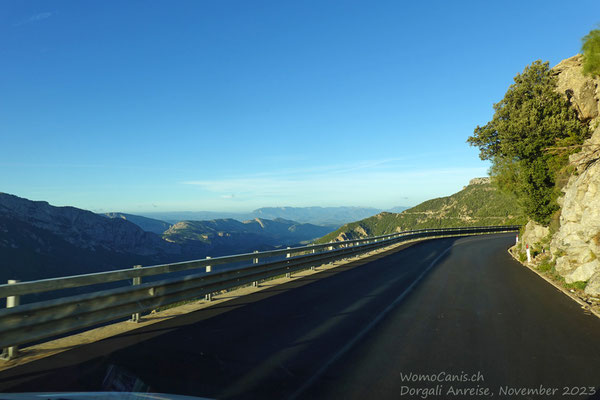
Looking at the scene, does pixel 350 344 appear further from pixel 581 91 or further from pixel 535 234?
pixel 581 91

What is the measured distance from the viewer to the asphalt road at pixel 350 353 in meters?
4.12

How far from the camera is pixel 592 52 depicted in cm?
1716

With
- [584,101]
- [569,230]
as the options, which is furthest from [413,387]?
[584,101]

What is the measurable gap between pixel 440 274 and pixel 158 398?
12.9 metres

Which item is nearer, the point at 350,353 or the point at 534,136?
the point at 350,353

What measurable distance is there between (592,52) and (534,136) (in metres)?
5.02

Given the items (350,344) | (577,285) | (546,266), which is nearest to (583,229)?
(577,285)

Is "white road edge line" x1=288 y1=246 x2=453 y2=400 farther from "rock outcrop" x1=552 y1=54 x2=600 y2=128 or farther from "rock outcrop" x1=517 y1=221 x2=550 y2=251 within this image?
"rock outcrop" x1=552 y1=54 x2=600 y2=128

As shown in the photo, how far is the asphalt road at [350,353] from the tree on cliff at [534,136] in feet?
39.2

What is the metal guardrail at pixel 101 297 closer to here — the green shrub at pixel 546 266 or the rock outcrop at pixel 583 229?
the rock outcrop at pixel 583 229

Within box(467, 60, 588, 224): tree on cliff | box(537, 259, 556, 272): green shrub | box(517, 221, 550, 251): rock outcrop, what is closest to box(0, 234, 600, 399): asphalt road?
box(537, 259, 556, 272): green shrub

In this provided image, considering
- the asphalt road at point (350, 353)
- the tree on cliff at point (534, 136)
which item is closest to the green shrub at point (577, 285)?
the asphalt road at point (350, 353)

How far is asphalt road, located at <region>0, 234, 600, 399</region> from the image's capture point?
13.5ft

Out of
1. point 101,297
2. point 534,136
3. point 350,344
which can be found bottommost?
point 350,344
